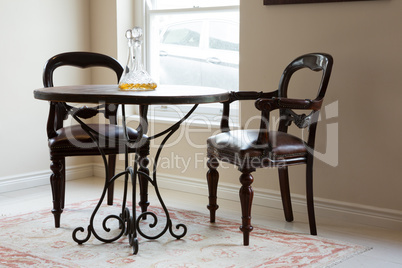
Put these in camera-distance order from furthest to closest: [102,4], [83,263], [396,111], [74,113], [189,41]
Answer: [102,4], [189,41], [396,111], [74,113], [83,263]

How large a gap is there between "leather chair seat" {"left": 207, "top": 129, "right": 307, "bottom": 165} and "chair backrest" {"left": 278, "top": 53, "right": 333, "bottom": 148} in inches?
4.6

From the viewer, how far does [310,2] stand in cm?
365

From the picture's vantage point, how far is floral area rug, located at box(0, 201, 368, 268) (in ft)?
9.37

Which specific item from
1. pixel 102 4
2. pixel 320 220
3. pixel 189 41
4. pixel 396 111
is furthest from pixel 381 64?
pixel 102 4

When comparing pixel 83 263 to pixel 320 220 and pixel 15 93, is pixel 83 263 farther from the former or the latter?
pixel 15 93

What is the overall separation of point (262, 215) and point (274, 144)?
2.63 feet

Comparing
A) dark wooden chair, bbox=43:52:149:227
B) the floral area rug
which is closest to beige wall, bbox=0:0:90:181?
dark wooden chair, bbox=43:52:149:227

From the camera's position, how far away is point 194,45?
4.50m

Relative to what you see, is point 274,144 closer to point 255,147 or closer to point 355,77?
point 255,147

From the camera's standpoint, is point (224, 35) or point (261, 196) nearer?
point (261, 196)

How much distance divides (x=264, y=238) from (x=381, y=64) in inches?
48.8

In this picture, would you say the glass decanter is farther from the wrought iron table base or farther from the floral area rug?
the floral area rug

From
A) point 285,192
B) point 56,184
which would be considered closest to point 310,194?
point 285,192

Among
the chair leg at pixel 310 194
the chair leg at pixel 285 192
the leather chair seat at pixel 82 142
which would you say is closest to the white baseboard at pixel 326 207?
the chair leg at pixel 285 192
